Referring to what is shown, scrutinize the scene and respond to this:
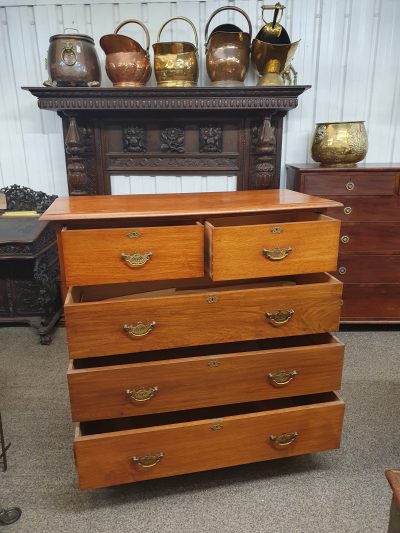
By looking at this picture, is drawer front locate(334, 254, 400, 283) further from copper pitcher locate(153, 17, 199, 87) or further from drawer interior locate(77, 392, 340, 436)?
copper pitcher locate(153, 17, 199, 87)

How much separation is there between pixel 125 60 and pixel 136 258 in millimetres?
1454

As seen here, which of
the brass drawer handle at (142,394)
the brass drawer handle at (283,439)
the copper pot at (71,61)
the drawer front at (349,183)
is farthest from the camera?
the drawer front at (349,183)

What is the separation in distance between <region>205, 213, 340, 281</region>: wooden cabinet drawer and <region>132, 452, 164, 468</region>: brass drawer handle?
0.60m

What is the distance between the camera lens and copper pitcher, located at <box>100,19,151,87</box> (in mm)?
2160

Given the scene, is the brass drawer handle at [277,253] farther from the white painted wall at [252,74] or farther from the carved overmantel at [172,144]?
the white painted wall at [252,74]

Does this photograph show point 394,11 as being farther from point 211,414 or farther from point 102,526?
point 102,526

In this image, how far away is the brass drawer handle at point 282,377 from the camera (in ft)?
4.53

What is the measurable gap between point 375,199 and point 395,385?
1.01m

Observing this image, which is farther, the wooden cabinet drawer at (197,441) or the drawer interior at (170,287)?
the drawer interior at (170,287)

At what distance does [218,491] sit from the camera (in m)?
1.43

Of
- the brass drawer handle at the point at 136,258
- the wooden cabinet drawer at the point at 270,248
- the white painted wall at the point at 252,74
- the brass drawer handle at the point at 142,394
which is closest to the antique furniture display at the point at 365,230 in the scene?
the white painted wall at the point at 252,74

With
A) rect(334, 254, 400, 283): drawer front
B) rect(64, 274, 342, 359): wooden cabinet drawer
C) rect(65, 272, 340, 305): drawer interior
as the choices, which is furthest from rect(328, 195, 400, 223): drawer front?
rect(64, 274, 342, 359): wooden cabinet drawer

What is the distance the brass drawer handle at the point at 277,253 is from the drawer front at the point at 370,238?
1.23m

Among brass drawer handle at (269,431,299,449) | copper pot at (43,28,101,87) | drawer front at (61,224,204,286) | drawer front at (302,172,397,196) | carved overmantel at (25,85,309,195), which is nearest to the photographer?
drawer front at (61,224,204,286)
